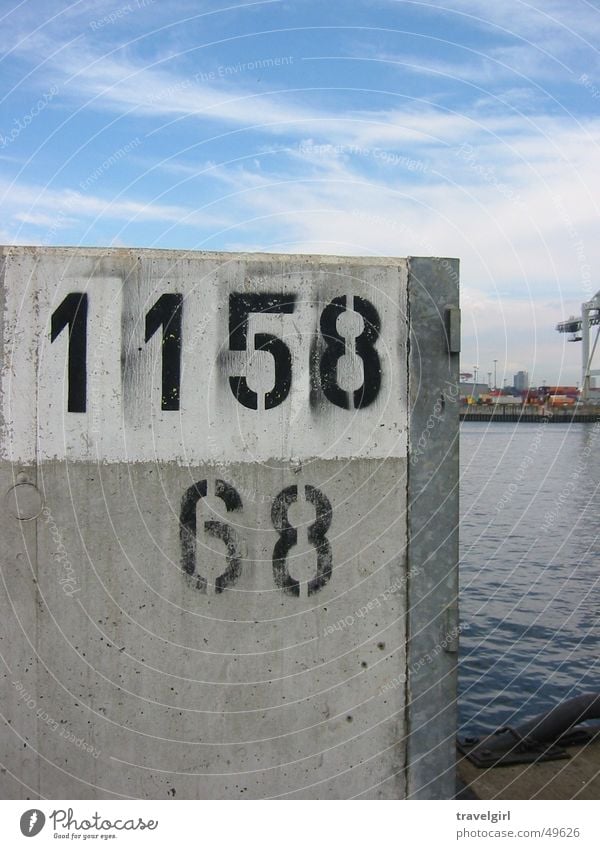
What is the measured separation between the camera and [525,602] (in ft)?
54.1

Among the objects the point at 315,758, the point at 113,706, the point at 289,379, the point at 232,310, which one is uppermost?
the point at 232,310

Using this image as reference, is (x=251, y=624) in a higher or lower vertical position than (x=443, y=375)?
lower

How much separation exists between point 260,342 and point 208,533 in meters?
1.01

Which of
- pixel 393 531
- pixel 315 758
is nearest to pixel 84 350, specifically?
pixel 393 531

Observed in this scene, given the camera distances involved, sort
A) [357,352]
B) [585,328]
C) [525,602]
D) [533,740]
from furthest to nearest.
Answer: [585,328]
[525,602]
[533,740]
[357,352]

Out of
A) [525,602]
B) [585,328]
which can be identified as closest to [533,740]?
[525,602]

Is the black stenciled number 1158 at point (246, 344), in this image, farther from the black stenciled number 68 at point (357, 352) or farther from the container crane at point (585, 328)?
the container crane at point (585, 328)

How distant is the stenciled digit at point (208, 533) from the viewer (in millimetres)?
3902

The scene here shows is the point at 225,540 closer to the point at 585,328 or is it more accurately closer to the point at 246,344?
the point at 246,344

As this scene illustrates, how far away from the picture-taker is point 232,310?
3.95m

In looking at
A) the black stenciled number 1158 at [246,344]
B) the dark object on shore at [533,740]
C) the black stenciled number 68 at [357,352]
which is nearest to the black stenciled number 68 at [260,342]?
the black stenciled number 1158 at [246,344]

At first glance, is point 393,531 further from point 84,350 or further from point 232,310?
point 84,350

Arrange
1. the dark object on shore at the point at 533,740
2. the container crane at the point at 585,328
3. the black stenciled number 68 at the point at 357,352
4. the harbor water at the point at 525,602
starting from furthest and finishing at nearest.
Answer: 1. the container crane at the point at 585,328
2. the harbor water at the point at 525,602
3. the dark object on shore at the point at 533,740
4. the black stenciled number 68 at the point at 357,352

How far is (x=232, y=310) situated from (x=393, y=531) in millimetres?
1411
